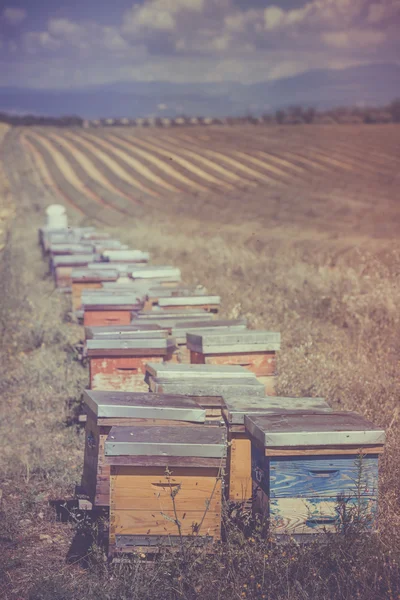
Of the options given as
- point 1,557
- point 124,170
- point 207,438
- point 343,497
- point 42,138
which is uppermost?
point 42,138

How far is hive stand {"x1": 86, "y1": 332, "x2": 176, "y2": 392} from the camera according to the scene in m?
5.66

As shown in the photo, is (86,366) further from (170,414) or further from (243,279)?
(243,279)

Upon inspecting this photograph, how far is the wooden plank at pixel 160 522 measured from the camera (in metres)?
3.47

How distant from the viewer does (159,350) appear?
18.8 ft

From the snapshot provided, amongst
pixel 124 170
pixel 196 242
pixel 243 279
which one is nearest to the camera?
pixel 243 279

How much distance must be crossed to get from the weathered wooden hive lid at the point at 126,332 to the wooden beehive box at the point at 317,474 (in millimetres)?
2414

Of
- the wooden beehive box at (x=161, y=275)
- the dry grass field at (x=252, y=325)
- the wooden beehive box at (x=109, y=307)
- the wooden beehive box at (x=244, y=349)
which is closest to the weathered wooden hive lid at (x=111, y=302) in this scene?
the wooden beehive box at (x=109, y=307)

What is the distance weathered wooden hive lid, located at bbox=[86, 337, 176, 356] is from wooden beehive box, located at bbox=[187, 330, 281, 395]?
36cm

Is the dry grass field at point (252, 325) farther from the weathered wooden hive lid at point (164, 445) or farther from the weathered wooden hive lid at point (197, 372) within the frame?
the weathered wooden hive lid at point (197, 372)

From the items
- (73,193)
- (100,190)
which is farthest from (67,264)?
(100,190)

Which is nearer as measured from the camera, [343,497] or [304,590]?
[304,590]

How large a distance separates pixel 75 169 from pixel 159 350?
126 feet

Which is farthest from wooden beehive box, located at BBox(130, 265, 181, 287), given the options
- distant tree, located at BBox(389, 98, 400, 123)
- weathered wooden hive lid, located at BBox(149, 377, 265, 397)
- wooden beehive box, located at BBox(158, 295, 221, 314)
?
distant tree, located at BBox(389, 98, 400, 123)

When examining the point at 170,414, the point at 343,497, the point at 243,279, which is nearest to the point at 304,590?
the point at 343,497
